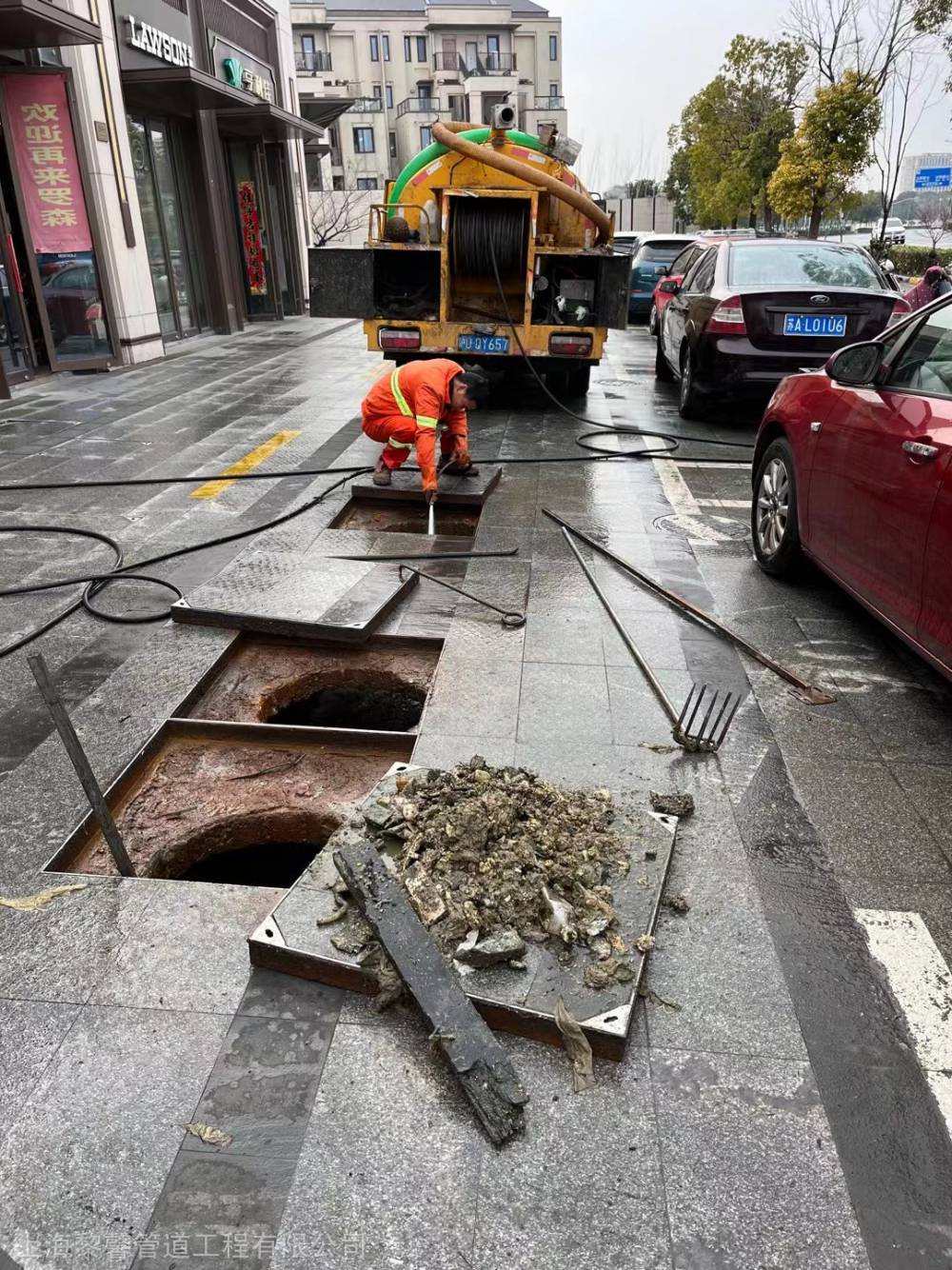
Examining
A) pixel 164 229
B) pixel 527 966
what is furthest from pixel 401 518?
pixel 164 229

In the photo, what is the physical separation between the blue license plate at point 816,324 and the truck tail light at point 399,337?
3633 millimetres

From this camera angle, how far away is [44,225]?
11.6m

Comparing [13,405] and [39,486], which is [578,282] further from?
[13,405]

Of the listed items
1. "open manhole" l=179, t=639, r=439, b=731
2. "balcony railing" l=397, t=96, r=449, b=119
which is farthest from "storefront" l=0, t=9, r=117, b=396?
"balcony railing" l=397, t=96, r=449, b=119

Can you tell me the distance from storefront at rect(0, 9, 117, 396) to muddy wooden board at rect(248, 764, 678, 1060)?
→ 411 inches

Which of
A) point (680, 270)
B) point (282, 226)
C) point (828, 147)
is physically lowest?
point (680, 270)

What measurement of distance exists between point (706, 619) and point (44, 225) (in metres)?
11.3

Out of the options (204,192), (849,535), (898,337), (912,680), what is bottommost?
(912,680)

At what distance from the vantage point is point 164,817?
10.2ft

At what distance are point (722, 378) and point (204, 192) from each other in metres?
12.0

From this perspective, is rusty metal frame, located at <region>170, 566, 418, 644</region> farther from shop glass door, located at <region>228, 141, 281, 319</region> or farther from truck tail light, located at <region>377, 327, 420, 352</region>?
shop glass door, located at <region>228, 141, 281, 319</region>

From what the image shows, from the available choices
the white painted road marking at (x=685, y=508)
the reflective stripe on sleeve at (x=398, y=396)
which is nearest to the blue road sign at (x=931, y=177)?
the white painted road marking at (x=685, y=508)

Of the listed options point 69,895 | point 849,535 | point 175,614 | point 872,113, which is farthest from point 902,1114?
point 872,113

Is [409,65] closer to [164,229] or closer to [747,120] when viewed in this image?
[747,120]
